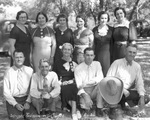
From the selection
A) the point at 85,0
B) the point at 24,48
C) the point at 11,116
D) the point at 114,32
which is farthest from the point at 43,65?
the point at 85,0

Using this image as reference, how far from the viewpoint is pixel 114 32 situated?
17.6ft

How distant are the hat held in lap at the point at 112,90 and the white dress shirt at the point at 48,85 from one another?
760 millimetres

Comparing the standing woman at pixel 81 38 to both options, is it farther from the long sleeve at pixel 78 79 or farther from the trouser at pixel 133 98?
the trouser at pixel 133 98

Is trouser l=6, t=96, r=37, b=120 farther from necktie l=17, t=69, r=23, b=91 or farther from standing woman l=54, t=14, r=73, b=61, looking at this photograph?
standing woman l=54, t=14, r=73, b=61

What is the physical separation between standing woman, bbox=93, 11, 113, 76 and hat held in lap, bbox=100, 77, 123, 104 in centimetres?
152

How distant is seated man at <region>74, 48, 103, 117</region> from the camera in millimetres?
4164

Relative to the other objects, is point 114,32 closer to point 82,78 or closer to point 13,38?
point 82,78

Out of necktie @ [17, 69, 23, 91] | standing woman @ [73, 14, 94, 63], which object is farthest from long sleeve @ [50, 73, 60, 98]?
standing woman @ [73, 14, 94, 63]

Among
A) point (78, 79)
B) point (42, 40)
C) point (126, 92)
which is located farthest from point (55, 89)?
point (42, 40)

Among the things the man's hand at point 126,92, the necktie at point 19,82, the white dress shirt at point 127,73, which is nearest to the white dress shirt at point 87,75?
the white dress shirt at point 127,73

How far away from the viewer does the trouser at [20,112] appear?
3.95m

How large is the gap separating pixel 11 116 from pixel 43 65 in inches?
37.4

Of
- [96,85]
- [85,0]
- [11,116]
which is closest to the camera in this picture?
[11,116]

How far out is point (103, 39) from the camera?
544 cm
